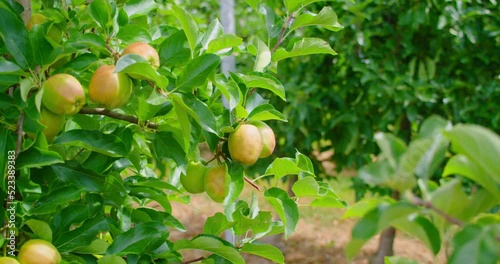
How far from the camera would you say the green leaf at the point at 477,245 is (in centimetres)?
42

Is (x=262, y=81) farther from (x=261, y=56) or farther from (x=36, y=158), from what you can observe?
(x=36, y=158)

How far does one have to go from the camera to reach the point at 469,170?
463 millimetres

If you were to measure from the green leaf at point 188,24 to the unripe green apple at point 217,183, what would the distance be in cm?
19

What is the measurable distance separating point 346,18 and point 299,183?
202 cm

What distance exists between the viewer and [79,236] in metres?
1.00

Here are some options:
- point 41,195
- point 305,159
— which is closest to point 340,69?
point 305,159

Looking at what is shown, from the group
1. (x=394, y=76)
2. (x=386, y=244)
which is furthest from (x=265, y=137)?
(x=386, y=244)

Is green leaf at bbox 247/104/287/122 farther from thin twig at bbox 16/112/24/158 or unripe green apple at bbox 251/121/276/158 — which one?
thin twig at bbox 16/112/24/158

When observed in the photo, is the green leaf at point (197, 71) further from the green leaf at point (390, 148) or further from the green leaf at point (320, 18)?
the green leaf at point (390, 148)

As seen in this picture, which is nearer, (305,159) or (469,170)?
(469,170)

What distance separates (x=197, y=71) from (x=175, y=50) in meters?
0.09

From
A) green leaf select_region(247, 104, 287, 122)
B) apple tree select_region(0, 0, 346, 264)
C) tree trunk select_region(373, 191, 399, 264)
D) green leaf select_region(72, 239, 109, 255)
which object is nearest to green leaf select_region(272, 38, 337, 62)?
apple tree select_region(0, 0, 346, 264)

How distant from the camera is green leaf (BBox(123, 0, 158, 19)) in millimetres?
1084

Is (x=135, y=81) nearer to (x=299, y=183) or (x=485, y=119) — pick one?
(x=299, y=183)
